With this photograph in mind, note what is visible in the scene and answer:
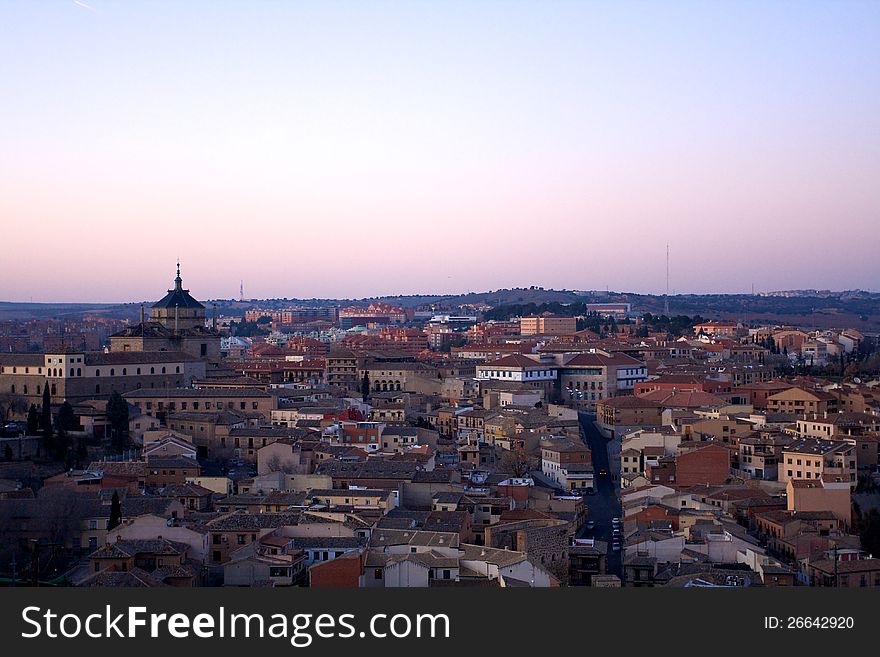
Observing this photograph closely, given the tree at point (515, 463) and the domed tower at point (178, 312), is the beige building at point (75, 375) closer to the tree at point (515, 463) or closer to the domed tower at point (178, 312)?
the domed tower at point (178, 312)

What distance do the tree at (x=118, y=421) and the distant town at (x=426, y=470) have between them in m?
0.05

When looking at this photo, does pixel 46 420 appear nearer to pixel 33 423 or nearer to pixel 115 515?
pixel 33 423

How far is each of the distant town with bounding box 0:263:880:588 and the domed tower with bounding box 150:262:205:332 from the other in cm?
4

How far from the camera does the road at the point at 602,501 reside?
10109mm

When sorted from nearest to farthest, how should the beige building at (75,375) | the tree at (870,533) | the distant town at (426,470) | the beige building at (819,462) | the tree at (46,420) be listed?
the distant town at (426,470) < the tree at (870,533) < the beige building at (819,462) < the tree at (46,420) < the beige building at (75,375)

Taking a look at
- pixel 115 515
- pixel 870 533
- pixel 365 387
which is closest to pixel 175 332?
pixel 365 387

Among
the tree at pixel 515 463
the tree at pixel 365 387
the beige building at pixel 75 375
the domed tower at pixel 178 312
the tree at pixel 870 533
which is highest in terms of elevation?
the domed tower at pixel 178 312

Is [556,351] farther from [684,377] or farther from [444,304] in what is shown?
[444,304]

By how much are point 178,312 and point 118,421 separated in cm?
685

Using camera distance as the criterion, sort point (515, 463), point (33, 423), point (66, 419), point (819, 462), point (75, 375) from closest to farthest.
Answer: point (819, 462) → point (515, 463) → point (33, 423) → point (66, 419) → point (75, 375)

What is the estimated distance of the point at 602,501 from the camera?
1273cm

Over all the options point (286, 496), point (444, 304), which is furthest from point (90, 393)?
point (444, 304)

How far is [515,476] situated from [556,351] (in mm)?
10513

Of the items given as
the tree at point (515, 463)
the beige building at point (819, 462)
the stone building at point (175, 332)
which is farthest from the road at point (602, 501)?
the stone building at point (175, 332)
